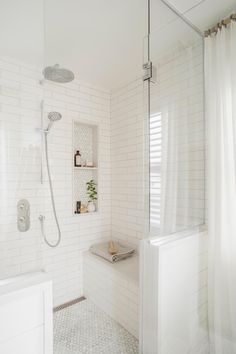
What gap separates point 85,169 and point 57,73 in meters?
1.13

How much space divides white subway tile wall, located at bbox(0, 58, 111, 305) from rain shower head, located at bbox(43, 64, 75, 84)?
0.56 feet

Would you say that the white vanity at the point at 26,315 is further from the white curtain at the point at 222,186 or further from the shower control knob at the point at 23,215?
the white curtain at the point at 222,186

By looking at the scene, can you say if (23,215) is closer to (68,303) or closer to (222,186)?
(222,186)

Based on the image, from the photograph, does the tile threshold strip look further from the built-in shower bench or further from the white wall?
the white wall

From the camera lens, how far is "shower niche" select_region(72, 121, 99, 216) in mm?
2562

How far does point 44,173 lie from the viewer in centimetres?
221

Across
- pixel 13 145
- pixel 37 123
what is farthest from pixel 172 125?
pixel 13 145

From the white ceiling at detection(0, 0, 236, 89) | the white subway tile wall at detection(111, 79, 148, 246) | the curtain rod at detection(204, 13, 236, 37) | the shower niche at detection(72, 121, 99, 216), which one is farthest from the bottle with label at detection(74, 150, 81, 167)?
the curtain rod at detection(204, 13, 236, 37)

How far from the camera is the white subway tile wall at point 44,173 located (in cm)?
128

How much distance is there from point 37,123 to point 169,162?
3.22 feet

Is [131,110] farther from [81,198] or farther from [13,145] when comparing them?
[13,145]

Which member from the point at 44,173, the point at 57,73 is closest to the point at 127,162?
the point at 44,173

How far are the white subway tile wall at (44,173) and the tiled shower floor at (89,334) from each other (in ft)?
1.00

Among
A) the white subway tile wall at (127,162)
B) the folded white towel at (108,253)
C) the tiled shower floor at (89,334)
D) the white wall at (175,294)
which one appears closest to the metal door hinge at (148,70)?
the white subway tile wall at (127,162)
